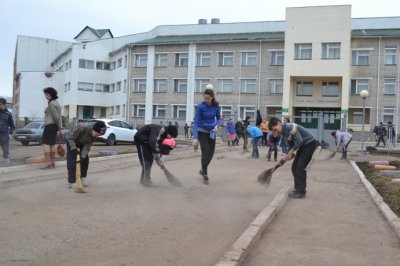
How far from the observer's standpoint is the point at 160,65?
52.1 meters

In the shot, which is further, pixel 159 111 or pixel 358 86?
pixel 159 111

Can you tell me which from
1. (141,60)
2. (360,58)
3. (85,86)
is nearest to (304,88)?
(360,58)

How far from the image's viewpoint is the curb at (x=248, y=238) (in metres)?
4.47

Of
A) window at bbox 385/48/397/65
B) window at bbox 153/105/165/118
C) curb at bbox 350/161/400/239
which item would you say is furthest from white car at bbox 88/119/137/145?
window at bbox 385/48/397/65


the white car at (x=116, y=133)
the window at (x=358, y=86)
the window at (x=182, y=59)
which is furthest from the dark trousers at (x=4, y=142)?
the window at (x=182, y=59)

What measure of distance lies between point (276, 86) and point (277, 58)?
2.80m

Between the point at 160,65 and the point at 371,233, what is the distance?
1859 inches

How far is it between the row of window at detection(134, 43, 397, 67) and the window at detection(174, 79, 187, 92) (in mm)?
1698

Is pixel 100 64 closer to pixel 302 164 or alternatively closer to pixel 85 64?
pixel 85 64

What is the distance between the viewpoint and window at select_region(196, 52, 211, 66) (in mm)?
50125

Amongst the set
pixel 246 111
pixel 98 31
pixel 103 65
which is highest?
pixel 98 31

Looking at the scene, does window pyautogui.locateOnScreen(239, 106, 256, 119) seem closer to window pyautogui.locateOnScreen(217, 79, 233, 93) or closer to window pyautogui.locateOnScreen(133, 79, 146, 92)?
window pyautogui.locateOnScreen(217, 79, 233, 93)

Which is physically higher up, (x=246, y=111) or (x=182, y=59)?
(x=182, y=59)

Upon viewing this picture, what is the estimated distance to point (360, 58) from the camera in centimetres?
4459
